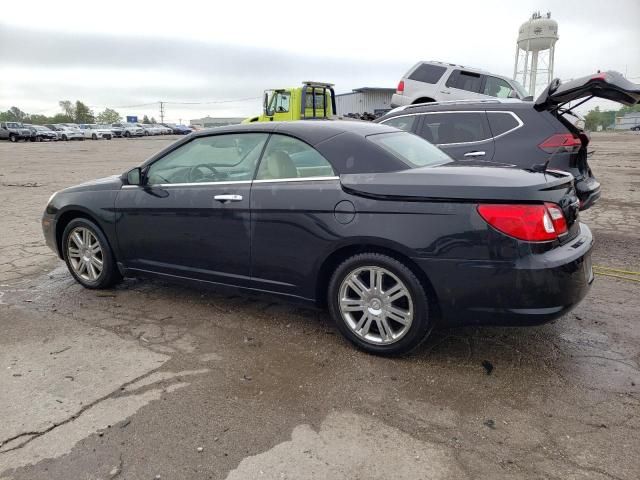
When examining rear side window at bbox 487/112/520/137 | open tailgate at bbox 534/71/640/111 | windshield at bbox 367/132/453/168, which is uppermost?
open tailgate at bbox 534/71/640/111

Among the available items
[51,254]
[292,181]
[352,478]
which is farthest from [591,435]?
[51,254]

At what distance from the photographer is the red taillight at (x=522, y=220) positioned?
2.91 meters

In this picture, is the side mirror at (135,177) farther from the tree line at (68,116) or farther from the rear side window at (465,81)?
the tree line at (68,116)

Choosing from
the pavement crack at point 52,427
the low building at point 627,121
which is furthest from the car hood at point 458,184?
the low building at point 627,121

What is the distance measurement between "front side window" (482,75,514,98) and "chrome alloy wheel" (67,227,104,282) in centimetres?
1163

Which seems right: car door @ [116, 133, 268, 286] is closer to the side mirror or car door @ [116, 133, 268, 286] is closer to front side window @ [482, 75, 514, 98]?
the side mirror

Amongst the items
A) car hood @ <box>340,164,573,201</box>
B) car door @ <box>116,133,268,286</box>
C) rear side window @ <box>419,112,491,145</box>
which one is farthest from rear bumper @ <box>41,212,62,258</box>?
rear side window @ <box>419,112,491,145</box>

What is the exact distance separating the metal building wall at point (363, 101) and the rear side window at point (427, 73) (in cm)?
3771

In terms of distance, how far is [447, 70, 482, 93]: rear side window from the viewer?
13.3 m

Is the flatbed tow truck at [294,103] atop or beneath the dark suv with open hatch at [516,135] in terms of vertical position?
atop

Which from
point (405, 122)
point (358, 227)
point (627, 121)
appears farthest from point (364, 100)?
point (627, 121)

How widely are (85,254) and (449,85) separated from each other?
35.9ft

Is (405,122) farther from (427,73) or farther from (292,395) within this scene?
(427,73)

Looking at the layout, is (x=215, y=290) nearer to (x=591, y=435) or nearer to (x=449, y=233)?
(x=449, y=233)
